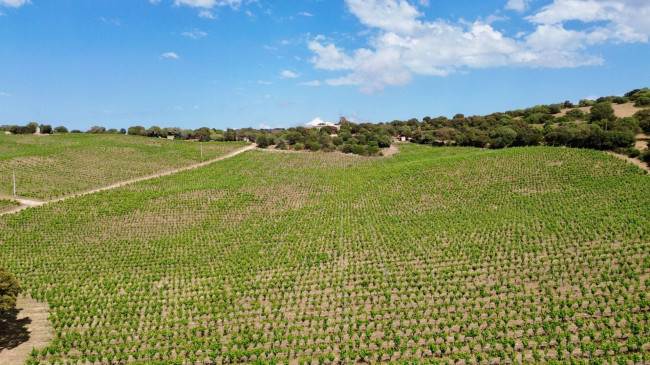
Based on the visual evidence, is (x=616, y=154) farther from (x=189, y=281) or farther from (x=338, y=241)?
(x=189, y=281)

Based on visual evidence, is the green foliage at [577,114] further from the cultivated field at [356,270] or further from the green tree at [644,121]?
the cultivated field at [356,270]

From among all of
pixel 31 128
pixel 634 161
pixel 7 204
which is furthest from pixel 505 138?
pixel 31 128

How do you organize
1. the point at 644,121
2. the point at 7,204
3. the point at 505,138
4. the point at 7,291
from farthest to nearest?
the point at 505,138
the point at 644,121
the point at 7,204
the point at 7,291

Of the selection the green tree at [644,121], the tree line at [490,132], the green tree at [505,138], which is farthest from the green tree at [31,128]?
the green tree at [644,121]

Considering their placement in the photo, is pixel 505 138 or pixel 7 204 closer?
pixel 7 204

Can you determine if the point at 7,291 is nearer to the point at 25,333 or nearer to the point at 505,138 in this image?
the point at 25,333

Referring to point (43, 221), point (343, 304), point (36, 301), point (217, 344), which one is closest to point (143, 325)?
point (217, 344)
